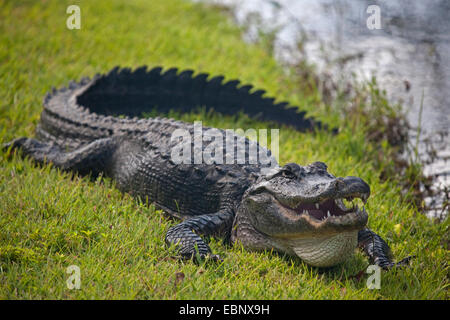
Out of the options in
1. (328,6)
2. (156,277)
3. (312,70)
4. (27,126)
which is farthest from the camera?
(328,6)

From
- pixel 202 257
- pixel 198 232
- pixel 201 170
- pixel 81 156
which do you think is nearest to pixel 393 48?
pixel 201 170

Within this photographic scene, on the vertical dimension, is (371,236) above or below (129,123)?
below

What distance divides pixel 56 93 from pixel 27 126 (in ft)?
1.68

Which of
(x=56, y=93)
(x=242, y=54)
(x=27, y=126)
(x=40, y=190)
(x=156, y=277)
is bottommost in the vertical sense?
(x=156, y=277)

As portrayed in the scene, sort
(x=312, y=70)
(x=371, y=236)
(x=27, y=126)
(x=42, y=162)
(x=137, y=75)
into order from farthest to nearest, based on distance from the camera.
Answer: (x=312, y=70) → (x=137, y=75) → (x=27, y=126) → (x=42, y=162) → (x=371, y=236)

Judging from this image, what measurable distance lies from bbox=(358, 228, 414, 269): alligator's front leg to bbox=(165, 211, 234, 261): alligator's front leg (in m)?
1.00

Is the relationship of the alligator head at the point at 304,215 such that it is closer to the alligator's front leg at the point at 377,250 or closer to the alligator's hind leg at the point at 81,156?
the alligator's front leg at the point at 377,250

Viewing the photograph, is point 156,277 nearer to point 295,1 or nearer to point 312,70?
point 312,70

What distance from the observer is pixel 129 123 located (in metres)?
4.52

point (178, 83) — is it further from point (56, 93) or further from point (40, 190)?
point (40, 190)

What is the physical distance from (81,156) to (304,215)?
7.76ft

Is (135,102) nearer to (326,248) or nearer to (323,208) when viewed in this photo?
(323,208)

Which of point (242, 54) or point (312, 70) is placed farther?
point (242, 54)

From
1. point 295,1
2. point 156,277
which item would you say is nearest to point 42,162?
point 156,277
